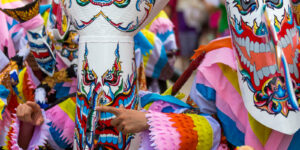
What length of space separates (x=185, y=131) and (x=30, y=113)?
1.65 feet

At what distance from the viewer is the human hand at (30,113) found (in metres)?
1.34

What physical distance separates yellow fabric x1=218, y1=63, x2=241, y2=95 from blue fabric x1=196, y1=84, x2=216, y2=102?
0.07 metres

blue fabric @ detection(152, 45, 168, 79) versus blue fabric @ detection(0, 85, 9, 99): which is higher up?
blue fabric @ detection(0, 85, 9, 99)

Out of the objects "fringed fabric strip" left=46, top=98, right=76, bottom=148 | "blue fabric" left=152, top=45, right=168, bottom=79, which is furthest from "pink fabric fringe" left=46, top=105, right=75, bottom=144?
"blue fabric" left=152, top=45, right=168, bottom=79

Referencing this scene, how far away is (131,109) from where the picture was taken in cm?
108

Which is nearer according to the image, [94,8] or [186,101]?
[94,8]

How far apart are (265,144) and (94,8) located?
1.78 ft

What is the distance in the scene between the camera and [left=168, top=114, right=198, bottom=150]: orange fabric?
1.14m

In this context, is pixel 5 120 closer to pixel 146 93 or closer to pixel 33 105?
pixel 33 105

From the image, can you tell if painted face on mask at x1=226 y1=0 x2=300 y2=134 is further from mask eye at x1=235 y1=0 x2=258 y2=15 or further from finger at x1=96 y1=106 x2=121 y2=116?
finger at x1=96 y1=106 x2=121 y2=116

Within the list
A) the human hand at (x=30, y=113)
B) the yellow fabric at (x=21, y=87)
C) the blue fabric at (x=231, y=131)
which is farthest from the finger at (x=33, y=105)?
the blue fabric at (x=231, y=131)

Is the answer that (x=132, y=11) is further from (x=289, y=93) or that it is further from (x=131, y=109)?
(x=289, y=93)

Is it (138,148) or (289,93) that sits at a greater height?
(289,93)

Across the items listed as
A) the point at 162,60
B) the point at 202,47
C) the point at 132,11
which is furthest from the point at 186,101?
the point at 162,60
